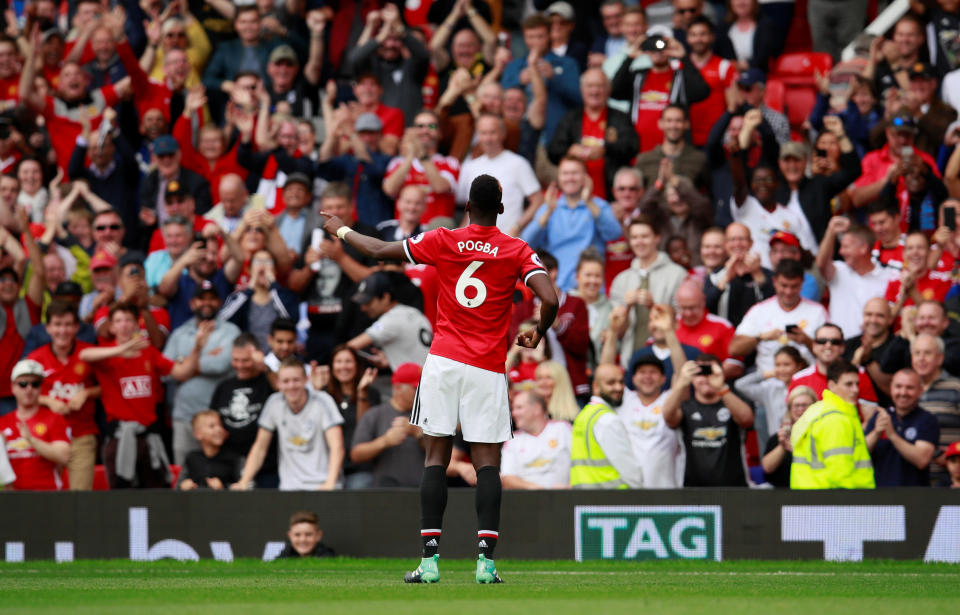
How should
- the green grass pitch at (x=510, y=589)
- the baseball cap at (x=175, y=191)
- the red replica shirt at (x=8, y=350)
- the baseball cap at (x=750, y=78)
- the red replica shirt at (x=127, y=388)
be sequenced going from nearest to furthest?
the green grass pitch at (x=510, y=589)
the red replica shirt at (x=127, y=388)
the red replica shirt at (x=8, y=350)
the baseball cap at (x=750, y=78)
the baseball cap at (x=175, y=191)

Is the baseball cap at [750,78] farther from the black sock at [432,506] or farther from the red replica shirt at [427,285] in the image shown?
the black sock at [432,506]

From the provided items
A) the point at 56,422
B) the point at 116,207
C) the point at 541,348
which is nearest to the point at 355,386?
the point at 541,348

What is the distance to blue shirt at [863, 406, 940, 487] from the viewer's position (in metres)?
12.7

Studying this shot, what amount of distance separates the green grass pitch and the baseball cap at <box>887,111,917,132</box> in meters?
5.08

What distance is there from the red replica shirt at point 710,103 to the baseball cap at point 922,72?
2022 millimetres

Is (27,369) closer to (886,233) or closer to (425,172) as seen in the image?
(425,172)

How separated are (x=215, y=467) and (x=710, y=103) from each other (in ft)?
23.0

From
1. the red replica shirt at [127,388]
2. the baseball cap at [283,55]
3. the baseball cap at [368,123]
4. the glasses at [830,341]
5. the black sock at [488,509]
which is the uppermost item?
the baseball cap at [283,55]

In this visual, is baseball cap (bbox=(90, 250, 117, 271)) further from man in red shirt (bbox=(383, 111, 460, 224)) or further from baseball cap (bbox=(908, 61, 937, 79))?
baseball cap (bbox=(908, 61, 937, 79))

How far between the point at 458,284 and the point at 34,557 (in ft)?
23.9

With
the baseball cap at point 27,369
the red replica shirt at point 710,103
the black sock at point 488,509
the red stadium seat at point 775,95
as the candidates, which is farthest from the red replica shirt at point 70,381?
the red stadium seat at point 775,95

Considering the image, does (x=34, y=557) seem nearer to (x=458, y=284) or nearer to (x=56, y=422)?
(x=56, y=422)

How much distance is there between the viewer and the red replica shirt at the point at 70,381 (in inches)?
589

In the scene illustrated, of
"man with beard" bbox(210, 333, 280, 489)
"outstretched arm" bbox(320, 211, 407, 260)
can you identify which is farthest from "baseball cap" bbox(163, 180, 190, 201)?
"outstretched arm" bbox(320, 211, 407, 260)
